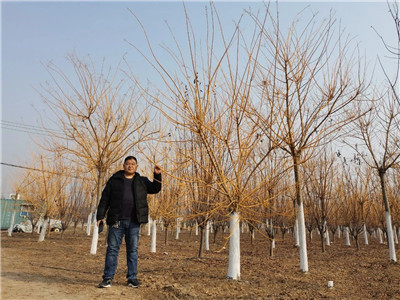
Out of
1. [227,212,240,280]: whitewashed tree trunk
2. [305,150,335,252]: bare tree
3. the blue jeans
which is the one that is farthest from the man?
[305,150,335,252]: bare tree

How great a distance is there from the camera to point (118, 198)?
3.63 m

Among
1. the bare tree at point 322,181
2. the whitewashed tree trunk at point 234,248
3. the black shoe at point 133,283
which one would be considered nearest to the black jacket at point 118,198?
the black shoe at point 133,283

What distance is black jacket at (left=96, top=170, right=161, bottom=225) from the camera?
3588mm

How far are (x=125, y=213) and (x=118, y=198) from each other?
224 mm

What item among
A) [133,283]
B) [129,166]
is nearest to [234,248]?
[133,283]

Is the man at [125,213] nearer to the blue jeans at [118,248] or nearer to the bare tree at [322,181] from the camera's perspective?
the blue jeans at [118,248]

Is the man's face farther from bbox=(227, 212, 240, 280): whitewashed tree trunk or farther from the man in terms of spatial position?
bbox=(227, 212, 240, 280): whitewashed tree trunk

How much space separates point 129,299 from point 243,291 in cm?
144

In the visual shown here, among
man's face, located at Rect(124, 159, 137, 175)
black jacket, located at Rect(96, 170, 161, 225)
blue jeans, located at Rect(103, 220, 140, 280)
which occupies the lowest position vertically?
blue jeans, located at Rect(103, 220, 140, 280)

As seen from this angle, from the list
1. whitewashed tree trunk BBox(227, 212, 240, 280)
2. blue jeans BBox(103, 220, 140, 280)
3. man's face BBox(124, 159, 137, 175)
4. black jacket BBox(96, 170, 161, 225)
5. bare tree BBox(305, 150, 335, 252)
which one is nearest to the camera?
blue jeans BBox(103, 220, 140, 280)

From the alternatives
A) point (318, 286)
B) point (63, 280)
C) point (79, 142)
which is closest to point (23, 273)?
point (63, 280)

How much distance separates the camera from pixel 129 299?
117 inches

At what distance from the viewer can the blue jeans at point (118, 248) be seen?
3418 mm

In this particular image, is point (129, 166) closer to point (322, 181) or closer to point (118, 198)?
point (118, 198)
